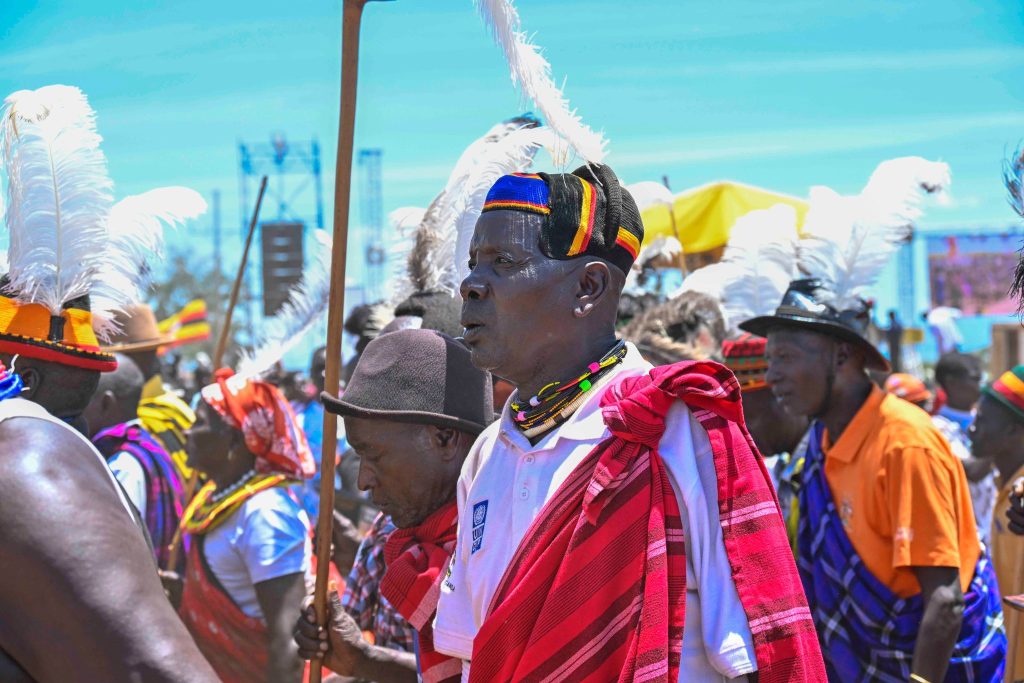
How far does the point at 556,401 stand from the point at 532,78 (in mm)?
890

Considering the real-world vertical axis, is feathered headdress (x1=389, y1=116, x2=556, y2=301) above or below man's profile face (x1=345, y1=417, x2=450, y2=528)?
above

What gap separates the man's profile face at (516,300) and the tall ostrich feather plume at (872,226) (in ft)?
10.2

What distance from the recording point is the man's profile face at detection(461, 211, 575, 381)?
97.5 inches

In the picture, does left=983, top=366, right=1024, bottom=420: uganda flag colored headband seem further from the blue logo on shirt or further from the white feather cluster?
the white feather cluster

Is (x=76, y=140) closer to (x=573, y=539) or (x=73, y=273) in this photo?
(x=73, y=273)

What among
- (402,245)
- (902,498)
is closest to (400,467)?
(402,245)

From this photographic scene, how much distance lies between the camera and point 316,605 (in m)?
3.36

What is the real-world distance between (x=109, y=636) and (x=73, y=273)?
4.88 ft

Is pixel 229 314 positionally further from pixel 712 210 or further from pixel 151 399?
pixel 712 210

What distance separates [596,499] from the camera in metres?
2.16

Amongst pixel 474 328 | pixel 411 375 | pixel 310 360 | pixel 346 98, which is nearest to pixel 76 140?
pixel 346 98

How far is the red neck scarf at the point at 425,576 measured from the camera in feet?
9.23

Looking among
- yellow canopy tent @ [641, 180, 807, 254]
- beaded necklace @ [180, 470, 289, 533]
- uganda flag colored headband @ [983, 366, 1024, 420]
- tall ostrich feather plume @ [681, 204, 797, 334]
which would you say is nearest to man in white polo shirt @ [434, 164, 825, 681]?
beaded necklace @ [180, 470, 289, 533]

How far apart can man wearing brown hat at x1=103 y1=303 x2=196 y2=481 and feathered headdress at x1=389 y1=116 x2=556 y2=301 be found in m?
3.21
